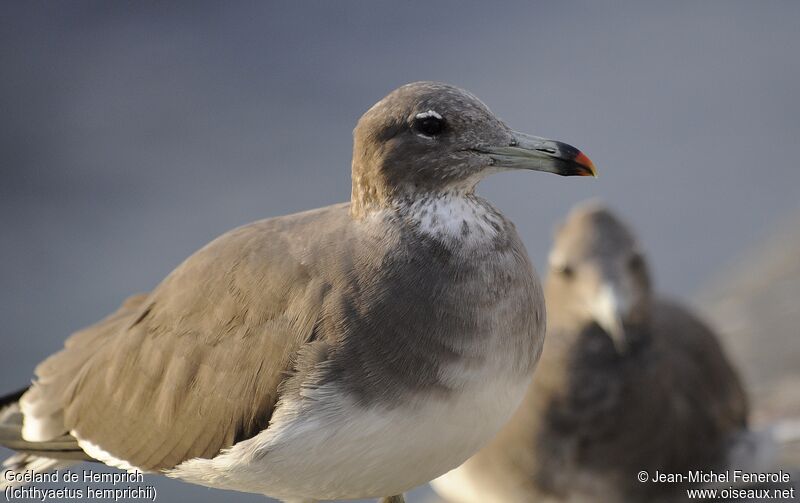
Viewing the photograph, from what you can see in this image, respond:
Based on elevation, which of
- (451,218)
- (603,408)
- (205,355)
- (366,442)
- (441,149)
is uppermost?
(441,149)

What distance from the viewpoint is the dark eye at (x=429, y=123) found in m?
4.62

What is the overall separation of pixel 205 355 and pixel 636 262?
2824 mm

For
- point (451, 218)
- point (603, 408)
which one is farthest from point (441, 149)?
point (603, 408)

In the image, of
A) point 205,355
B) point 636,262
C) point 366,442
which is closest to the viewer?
point 366,442

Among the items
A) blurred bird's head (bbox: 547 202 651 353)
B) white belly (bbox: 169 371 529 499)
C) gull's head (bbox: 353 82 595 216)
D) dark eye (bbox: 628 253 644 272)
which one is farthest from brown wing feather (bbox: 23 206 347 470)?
dark eye (bbox: 628 253 644 272)

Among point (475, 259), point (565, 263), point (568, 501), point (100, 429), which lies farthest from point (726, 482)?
point (100, 429)

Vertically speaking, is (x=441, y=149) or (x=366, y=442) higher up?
(x=441, y=149)

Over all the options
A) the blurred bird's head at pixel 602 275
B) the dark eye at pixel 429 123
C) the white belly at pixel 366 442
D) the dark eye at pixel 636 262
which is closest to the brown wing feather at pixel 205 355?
the white belly at pixel 366 442

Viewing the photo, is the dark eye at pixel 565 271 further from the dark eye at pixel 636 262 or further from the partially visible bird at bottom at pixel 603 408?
the dark eye at pixel 636 262

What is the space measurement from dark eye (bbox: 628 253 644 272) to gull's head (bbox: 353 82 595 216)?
2.11 m

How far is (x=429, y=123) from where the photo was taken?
15.2ft

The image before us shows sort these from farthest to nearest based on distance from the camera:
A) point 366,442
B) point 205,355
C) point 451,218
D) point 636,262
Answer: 1. point 636,262
2. point 205,355
3. point 451,218
4. point 366,442

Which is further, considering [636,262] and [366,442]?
[636,262]

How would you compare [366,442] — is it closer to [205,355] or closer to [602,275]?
[205,355]
